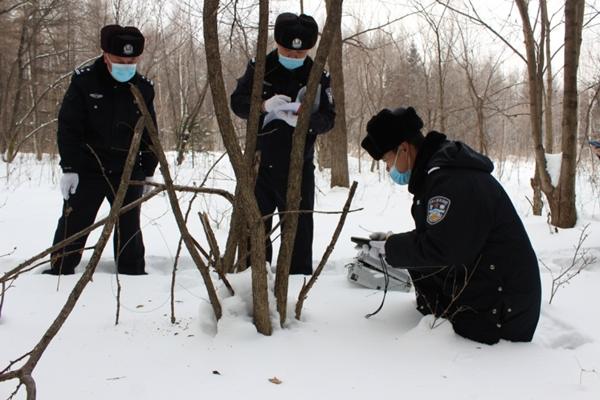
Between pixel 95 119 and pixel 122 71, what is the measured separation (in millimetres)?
348

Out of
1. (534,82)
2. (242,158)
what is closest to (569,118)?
(534,82)

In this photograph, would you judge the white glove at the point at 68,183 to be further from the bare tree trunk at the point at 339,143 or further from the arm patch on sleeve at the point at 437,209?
the bare tree trunk at the point at 339,143

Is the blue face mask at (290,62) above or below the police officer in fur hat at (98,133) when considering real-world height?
above

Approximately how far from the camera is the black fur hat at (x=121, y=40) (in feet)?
9.26

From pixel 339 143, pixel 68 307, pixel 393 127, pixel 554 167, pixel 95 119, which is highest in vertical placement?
pixel 339 143

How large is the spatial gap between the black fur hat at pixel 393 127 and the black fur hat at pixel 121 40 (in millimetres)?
1682

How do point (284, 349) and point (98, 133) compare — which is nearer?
point (284, 349)

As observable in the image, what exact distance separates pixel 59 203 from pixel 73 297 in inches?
184

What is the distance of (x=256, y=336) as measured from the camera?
69.1 inches

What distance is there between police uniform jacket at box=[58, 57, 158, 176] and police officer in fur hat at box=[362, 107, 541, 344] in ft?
5.79

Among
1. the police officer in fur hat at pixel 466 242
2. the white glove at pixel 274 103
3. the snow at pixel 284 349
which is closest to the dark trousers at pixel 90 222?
the snow at pixel 284 349

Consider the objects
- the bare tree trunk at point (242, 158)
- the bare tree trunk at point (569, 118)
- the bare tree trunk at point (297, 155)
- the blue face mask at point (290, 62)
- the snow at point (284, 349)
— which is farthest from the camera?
the bare tree trunk at point (569, 118)

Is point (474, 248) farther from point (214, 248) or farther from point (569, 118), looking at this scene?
point (569, 118)

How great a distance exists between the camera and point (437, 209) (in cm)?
175
